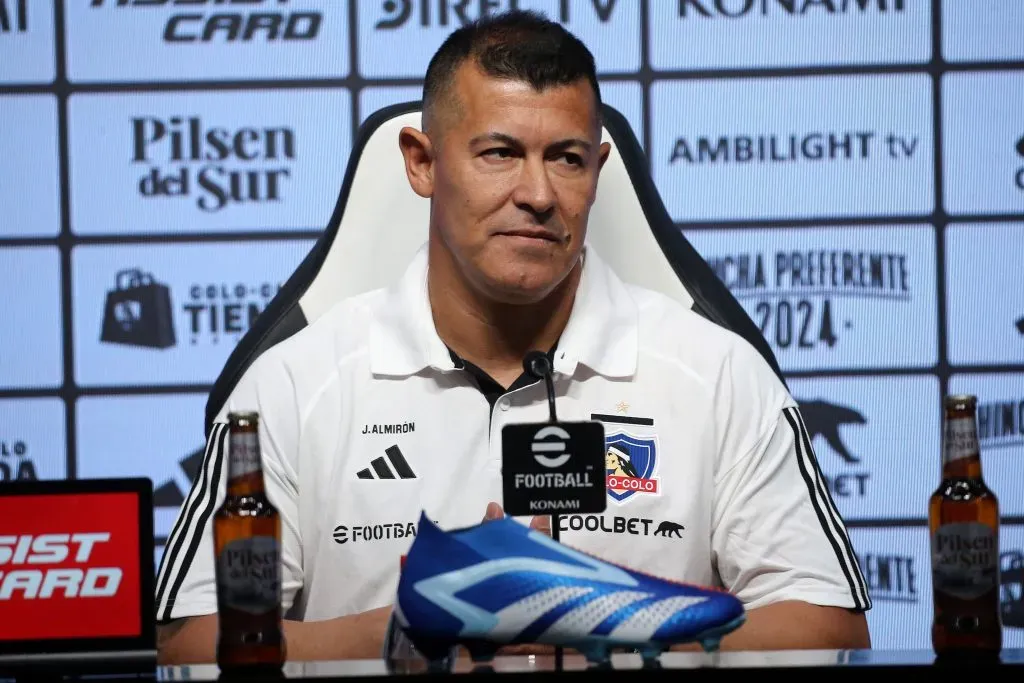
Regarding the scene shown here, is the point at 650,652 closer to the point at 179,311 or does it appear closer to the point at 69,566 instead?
the point at 69,566

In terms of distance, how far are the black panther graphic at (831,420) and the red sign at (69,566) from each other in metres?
1.66

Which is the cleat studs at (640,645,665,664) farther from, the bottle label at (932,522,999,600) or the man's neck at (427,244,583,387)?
the man's neck at (427,244,583,387)

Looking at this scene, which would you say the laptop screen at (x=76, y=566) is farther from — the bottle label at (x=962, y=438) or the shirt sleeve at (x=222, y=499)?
the bottle label at (x=962, y=438)

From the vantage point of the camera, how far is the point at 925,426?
246 cm

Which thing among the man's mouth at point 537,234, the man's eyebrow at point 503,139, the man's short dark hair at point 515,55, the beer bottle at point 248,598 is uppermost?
the man's short dark hair at point 515,55

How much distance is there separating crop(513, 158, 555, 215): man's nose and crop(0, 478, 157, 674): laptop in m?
0.60

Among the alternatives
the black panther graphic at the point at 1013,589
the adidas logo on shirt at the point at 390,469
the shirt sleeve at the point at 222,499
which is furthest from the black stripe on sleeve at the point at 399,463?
the black panther graphic at the point at 1013,589

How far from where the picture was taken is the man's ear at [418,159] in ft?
5.27

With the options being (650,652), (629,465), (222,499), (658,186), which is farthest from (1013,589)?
(650,652)

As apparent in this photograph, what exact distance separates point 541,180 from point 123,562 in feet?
2.18

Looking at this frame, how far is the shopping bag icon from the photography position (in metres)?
2.45

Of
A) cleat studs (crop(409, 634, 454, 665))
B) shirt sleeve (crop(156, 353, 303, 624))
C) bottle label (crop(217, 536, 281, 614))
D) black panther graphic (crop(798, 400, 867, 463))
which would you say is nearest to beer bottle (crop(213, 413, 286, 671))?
bottle label (crop(217, 536, 281, 614))

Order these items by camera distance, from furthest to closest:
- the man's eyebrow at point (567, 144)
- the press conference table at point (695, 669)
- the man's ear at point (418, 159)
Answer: the man's ear at point (418, 159)
the man's eyebrow at point (567, 144)
the press conference table at point (695, 669)

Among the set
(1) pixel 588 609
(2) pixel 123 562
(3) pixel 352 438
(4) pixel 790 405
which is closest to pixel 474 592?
(1) pixel 588 609
